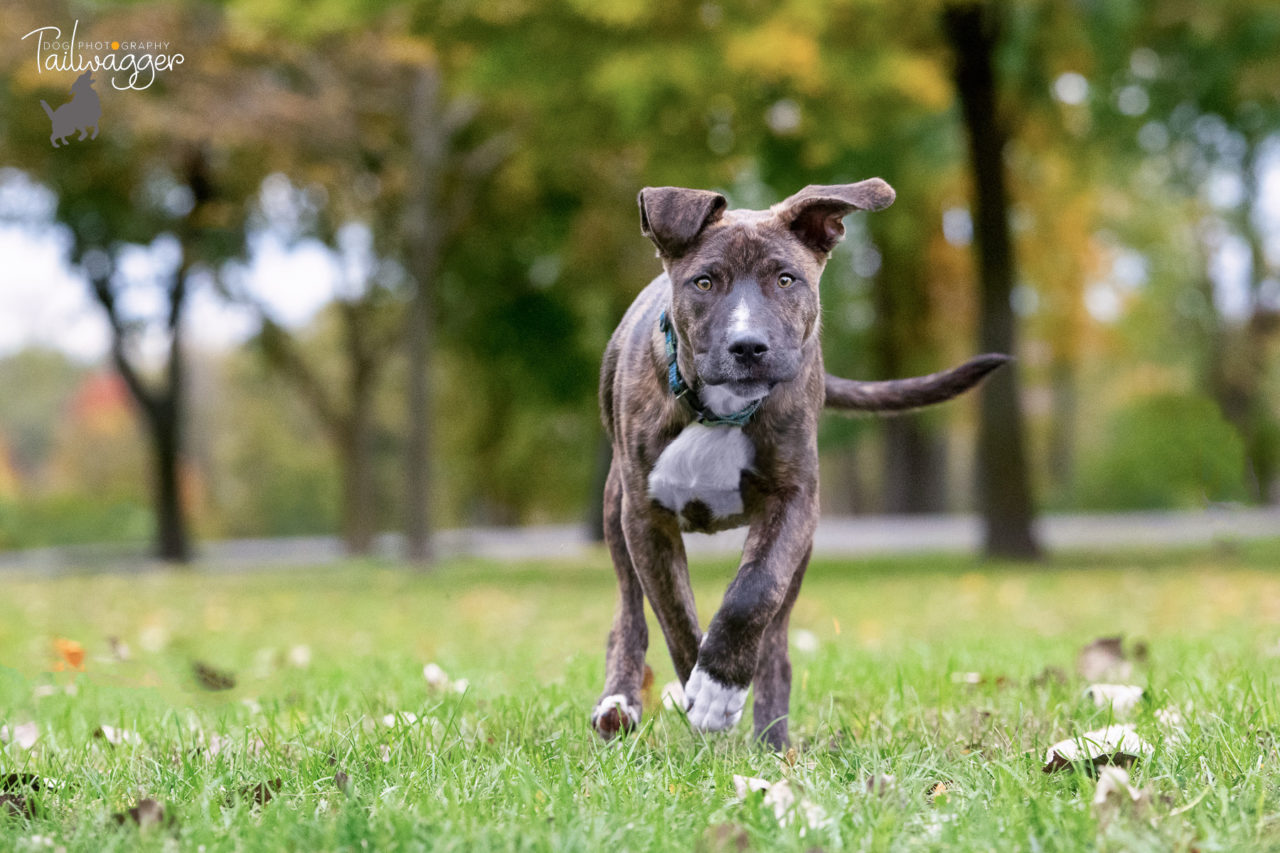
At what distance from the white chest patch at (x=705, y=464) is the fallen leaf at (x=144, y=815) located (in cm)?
136

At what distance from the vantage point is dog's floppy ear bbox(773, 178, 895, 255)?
9.91 ft

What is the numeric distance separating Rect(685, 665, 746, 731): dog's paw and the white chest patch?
0.44 metres

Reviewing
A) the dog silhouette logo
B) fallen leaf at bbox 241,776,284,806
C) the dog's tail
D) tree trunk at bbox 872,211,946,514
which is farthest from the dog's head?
tree trunk at bbox 872,211,946,514

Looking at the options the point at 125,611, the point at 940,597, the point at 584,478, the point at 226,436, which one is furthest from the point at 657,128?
the point at 226,436

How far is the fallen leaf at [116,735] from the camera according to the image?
339cm

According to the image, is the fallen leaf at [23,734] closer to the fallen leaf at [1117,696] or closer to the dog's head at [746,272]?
the dog's head at [746,272]

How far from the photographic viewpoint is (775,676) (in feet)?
11.0

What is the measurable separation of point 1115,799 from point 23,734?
3021mm

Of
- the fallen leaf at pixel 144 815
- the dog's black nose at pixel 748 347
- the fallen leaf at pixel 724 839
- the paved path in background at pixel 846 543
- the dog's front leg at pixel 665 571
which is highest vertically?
the dog's black nose at pixel 748 347

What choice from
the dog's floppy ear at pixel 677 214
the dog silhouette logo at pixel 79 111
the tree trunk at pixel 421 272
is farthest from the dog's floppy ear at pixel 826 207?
the tree trunk at pixel 421 272

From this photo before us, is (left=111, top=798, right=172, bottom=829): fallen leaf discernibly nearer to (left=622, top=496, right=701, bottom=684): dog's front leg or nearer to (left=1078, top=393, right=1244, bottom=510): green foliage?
(left=622, top=496, right=701, bottom=684): dog's front leg

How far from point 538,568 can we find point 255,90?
7046 mm

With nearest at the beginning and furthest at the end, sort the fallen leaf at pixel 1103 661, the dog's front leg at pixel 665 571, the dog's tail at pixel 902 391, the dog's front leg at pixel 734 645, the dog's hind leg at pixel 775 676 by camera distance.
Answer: the dog's front leg at pixel 734 645 → the dog's front leg at pixel 665 571 → the dog's hind leg at pixel 775 676 → the dog's tail at pixel 902 391 → the fallen leaf at pixel 1103 661

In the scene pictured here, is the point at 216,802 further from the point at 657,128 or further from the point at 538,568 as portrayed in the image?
the point at 538,568
